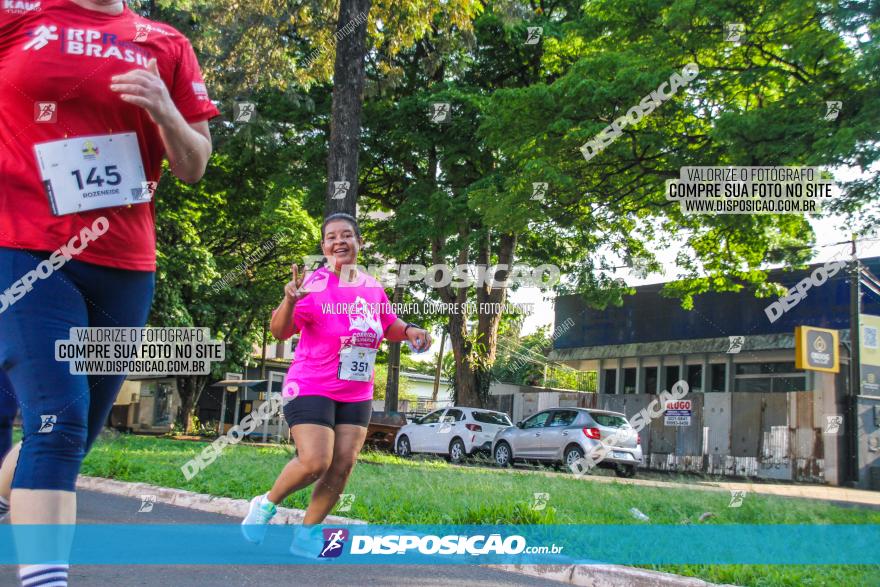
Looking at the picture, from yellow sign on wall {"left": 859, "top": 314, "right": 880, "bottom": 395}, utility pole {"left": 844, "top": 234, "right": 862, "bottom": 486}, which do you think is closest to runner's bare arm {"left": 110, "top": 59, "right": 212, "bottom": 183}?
utility pole {"left": 844, "top": 234, "right": 862, "bottom": 486}

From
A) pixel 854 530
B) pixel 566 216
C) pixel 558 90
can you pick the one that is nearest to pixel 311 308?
pixel 854 530

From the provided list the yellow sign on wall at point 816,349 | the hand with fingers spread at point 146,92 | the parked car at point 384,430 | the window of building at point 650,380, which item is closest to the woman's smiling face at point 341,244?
the hand with fingers spread at point 146,92

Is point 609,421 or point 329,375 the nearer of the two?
point 329,375

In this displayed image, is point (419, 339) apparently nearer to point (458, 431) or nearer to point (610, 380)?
point (458, 431)

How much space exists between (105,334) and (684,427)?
23.5m

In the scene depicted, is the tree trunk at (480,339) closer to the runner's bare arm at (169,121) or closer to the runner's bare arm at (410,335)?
the runner's bare arm at (410,335)

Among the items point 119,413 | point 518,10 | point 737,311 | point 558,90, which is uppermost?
point 518,10

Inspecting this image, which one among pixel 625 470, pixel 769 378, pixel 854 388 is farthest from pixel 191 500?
pixel 769 378

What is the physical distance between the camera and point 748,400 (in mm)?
23219

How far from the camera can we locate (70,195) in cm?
262

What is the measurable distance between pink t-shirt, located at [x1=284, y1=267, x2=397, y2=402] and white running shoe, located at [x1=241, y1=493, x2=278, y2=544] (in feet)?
1.93

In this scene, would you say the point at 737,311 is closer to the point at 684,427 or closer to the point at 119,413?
the point at 684,427

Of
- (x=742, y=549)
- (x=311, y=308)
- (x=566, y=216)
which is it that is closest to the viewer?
(x=311, y=308)

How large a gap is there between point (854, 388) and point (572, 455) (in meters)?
6.65
